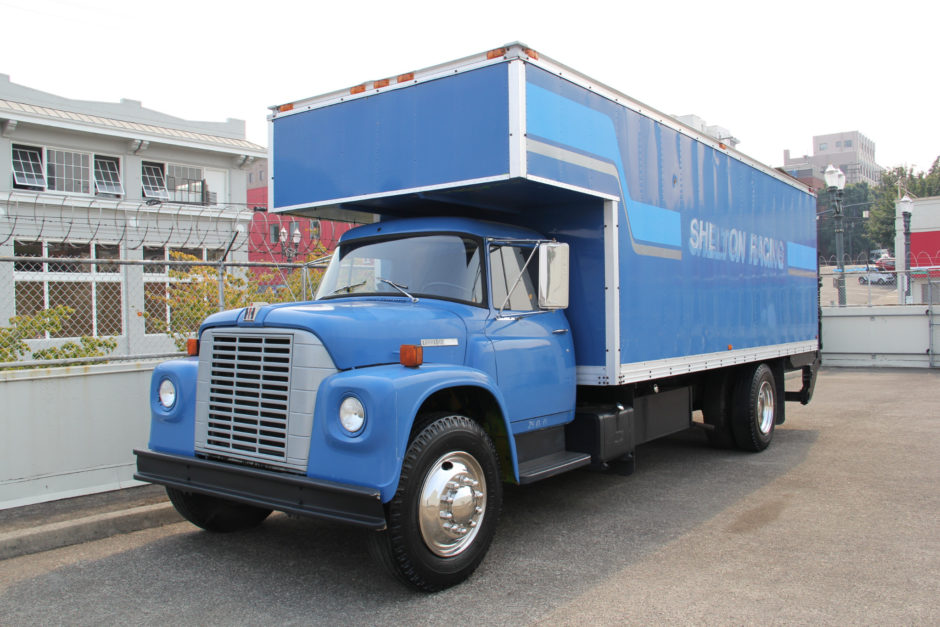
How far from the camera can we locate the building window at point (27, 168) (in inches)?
837

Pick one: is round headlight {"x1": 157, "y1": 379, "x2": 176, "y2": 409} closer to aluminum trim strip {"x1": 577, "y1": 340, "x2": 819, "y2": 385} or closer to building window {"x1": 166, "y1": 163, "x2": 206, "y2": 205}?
aluminum trim strip {"x1": 577, "y1": 340, "x2": 819, "y2": 385}

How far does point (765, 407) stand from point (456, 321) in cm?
567

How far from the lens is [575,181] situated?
554cm

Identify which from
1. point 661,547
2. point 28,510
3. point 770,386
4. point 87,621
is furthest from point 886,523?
point 28,510

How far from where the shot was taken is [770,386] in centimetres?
923

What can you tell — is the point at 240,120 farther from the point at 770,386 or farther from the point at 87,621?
the point at 87,621

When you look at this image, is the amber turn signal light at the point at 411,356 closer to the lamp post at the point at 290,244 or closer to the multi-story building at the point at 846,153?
the lamp post at the point at 290,244

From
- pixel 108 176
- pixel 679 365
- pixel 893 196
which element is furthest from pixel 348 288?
pixel 893 196

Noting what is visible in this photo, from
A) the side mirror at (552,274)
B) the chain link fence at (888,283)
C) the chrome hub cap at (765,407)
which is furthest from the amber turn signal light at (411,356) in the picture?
the chain link fence at (888,283)

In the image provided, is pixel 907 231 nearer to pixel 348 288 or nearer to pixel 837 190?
pixel 837 190

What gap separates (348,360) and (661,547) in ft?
8.55

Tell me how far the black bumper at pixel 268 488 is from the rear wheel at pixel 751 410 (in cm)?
578

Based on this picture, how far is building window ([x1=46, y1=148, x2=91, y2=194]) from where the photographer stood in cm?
2202

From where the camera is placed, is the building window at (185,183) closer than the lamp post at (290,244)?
No
